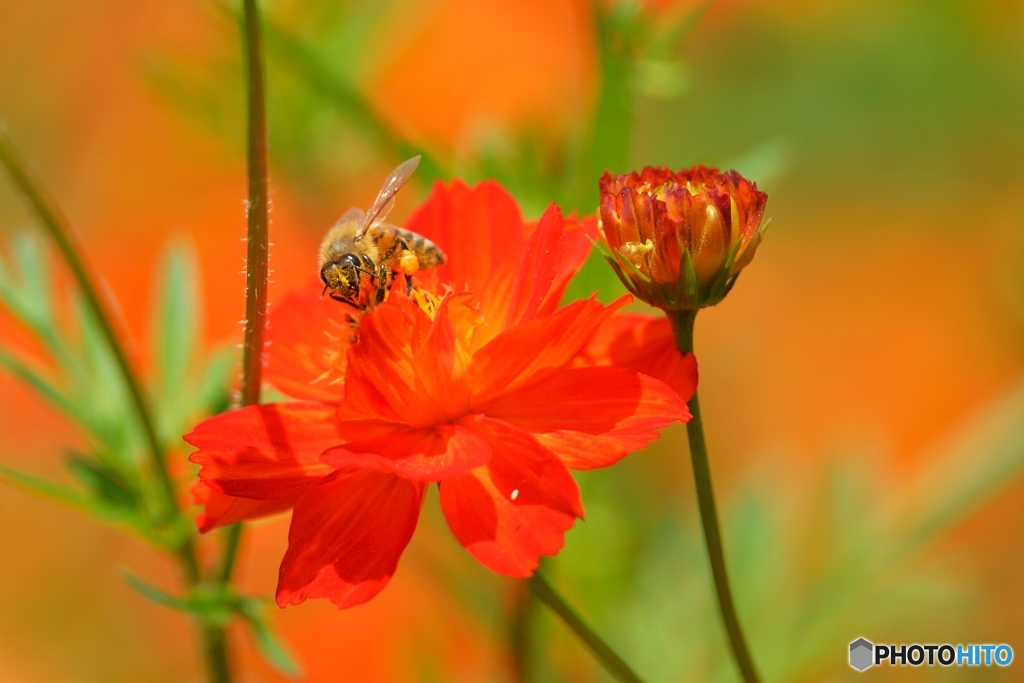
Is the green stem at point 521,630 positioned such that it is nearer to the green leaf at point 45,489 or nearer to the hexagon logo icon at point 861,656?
the hexagon logo icon at point 861,656

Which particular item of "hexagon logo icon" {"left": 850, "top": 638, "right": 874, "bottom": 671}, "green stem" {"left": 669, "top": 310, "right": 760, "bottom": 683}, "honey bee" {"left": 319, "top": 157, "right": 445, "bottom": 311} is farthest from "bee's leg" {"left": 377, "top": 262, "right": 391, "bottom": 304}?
"hexagon logo icon" {"left": 850, "top": 638, "right": 874, "bottom": 671}

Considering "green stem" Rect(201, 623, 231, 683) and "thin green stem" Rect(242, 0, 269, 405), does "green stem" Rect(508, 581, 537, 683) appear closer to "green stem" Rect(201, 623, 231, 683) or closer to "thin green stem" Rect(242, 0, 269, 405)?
"green stem" Rect(201, 623, 231, 683)

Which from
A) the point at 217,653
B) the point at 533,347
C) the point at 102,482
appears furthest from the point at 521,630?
the point at 533,347

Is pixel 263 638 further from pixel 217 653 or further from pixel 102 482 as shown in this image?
pixel 102 482

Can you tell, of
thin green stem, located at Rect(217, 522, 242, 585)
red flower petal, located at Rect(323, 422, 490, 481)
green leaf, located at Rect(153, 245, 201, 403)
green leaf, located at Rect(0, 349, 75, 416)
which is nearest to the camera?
red flower petal, located at Rect(323, 422, 490, 481)

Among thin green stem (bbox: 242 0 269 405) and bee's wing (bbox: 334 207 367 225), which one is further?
bee's wing (bbox: 334 207 367 225)

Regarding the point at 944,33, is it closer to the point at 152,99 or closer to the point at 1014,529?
the point at 1014,529

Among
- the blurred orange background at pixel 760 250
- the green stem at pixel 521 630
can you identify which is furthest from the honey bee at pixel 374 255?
the blurred orange background at pixel 760 250

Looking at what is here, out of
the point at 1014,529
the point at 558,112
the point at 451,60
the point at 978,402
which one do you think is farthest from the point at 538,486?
the point at 451,60
